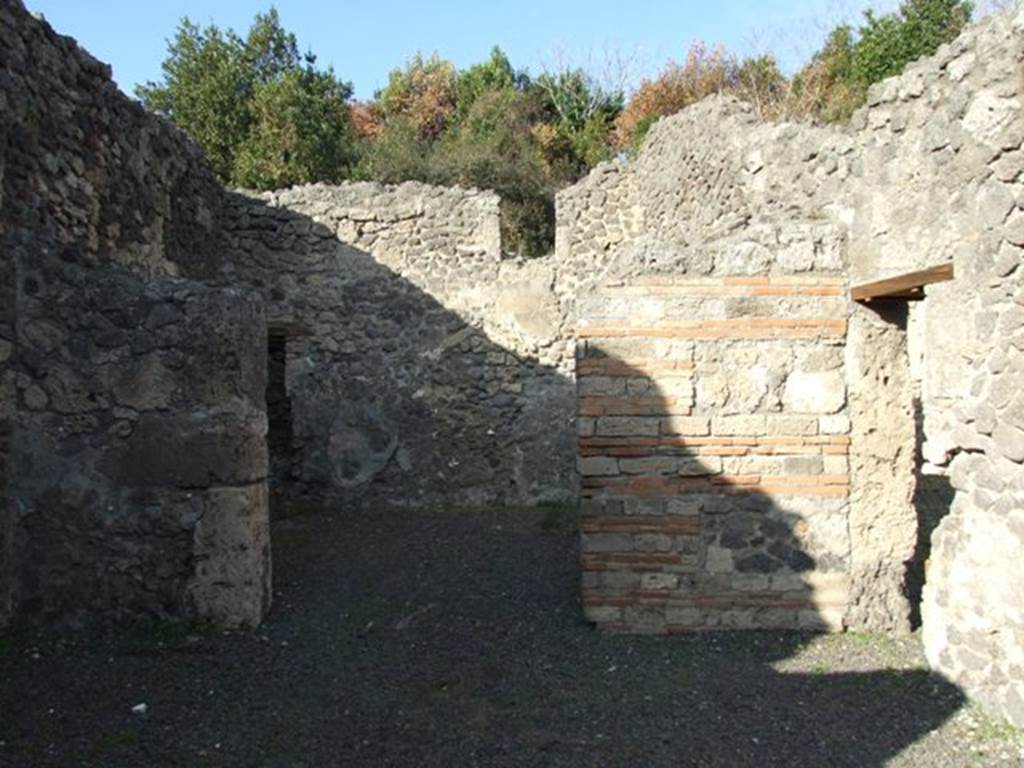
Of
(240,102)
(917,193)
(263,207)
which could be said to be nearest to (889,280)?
(917,193)

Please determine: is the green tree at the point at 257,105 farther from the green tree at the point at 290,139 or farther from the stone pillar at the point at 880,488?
the stone pillar at the point at 880,488

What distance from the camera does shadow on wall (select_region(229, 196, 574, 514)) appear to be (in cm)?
895

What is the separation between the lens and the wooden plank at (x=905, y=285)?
3914 mm

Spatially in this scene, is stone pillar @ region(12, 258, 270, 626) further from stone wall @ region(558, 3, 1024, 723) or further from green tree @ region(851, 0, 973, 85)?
green tree @ region(851, 0, 973, 85)

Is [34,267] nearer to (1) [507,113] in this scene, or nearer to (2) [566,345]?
(2) [566,345]

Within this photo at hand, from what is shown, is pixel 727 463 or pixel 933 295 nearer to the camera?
pixel 933 295

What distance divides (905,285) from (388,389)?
19.5ft

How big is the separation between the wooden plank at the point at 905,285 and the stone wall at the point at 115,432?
137 inches

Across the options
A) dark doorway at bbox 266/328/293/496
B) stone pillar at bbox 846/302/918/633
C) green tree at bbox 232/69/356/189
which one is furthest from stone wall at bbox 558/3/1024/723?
green tree at bbox 232/69/356/189

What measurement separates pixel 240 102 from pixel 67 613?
53.6 ft

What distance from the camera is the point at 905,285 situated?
4109mm

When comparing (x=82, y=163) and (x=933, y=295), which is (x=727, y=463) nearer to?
(x=933, y=295)

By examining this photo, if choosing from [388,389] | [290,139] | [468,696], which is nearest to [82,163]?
[388,389]

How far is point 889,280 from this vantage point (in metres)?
Result: 4.19
